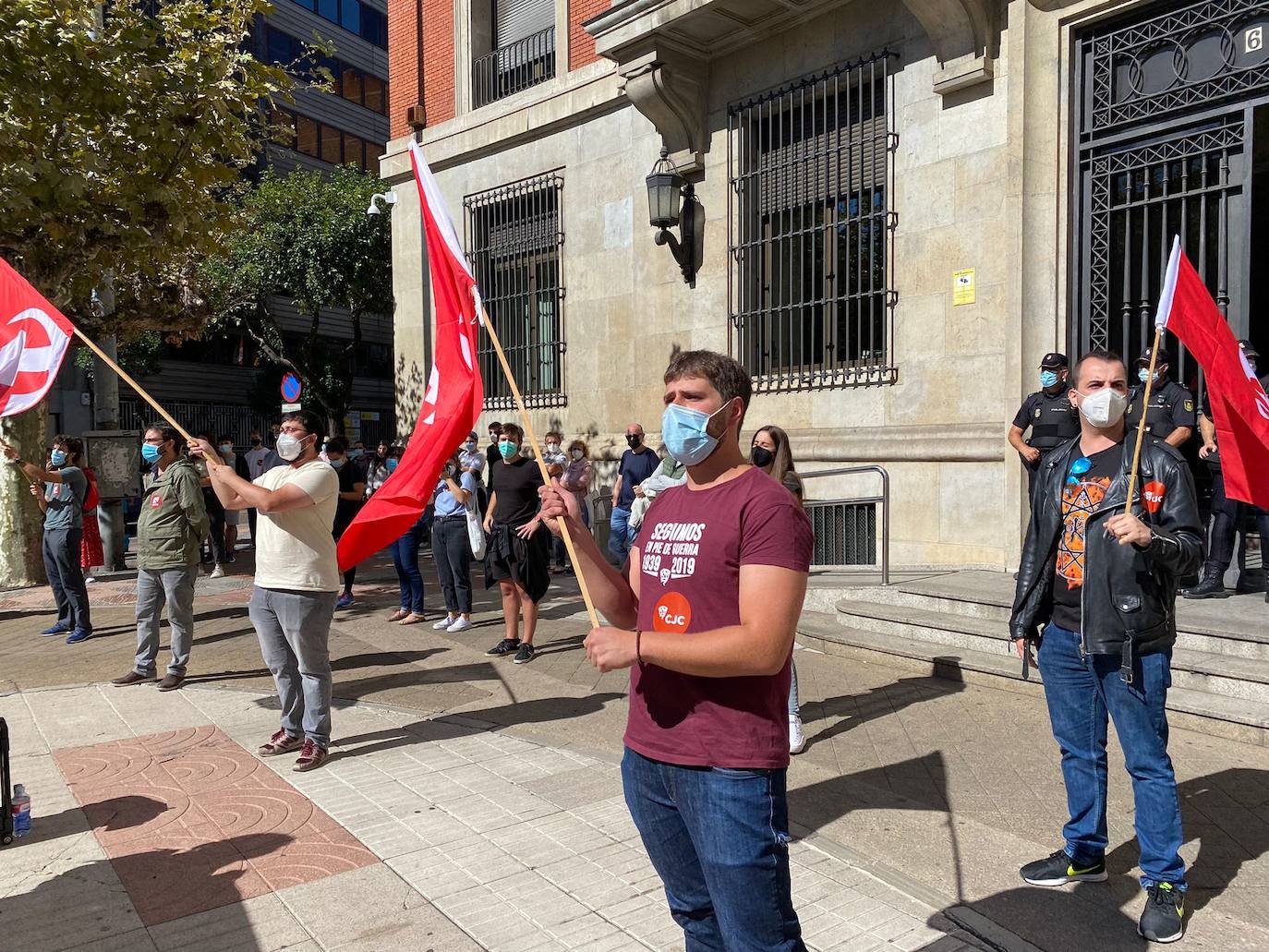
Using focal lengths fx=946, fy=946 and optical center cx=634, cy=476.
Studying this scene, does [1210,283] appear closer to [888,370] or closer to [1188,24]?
[1188,24]

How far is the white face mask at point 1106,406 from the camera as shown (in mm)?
3381

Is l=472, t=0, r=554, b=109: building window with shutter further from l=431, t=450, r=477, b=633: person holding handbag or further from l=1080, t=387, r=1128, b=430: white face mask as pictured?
l=1080, t=387, r=1128, b=430: white face mask

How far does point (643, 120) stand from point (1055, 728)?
10.8m

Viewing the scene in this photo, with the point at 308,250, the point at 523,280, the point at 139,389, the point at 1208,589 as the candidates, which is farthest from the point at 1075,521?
the point at 308,250

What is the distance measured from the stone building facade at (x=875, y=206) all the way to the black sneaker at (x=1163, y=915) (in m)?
5.86

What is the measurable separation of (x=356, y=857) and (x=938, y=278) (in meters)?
7.90

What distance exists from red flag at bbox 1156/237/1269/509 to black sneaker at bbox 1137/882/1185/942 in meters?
1.56

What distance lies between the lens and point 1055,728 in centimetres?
364

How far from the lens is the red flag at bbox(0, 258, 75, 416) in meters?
4.96

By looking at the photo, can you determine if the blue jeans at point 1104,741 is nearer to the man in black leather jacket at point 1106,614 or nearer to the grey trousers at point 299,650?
the man in black leather jacket at point 1106,614

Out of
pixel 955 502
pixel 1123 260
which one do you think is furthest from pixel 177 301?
pixel 1123 260

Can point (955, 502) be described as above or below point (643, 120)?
below

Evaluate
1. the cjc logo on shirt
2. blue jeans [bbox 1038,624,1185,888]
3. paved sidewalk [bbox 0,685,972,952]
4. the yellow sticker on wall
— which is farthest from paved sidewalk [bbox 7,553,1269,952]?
the yellow sticker on wall

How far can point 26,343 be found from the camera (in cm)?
499
